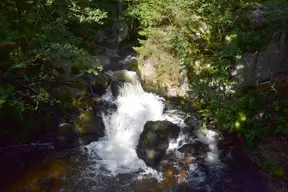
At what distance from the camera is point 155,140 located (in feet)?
30.9

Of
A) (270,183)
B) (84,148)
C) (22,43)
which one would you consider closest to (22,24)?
(22,43)

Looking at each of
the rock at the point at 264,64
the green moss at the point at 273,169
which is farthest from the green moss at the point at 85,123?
the green moss at the point at 273,169

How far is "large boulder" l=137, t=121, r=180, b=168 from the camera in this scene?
9234mm

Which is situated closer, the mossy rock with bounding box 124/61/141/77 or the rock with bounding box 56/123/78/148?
the rock with bounding box 56/123/78/148

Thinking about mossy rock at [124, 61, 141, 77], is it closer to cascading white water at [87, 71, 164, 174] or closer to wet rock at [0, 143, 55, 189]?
cascading white water at [87, 71, 164, 174]

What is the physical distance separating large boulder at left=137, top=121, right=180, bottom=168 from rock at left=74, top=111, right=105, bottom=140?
6.40 ft

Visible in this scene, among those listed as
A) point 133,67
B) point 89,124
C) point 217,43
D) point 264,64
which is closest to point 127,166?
point 89,124

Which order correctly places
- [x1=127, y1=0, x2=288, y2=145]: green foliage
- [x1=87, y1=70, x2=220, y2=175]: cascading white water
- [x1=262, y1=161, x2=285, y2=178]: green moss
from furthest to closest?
[x1=87, y1=70, x2=220, y2=175]: cascading white water
[x1=127, y1=0, x2=288, y2=145]: green foliage
[x1=262, y1=161, x2=285, y2=178]: green moss

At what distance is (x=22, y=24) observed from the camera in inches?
341

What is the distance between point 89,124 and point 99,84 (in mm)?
2167

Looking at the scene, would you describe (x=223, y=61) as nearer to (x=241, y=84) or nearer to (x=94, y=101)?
(x=241, y=84)

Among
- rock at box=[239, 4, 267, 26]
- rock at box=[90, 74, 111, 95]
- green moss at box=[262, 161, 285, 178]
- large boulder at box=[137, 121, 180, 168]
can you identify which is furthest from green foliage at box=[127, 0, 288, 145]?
rock at box=[90, 74, 111, 95]

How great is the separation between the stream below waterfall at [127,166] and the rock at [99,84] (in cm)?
68

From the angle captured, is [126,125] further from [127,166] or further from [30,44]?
[30,44]
